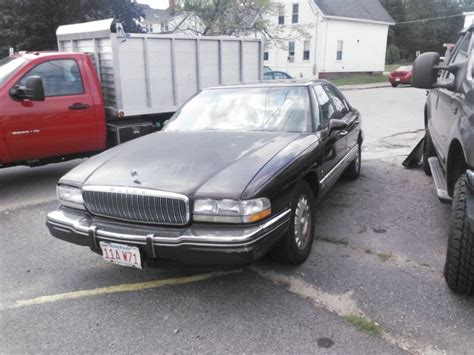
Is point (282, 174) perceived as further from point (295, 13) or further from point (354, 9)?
point (354, 9)

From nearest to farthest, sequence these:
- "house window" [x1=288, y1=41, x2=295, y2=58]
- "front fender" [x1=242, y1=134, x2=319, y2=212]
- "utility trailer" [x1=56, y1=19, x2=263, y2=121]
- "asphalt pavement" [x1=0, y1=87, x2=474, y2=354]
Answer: "asphalt pavement" [x1=0, y1=87, x2=474, y2=354] → "front fender" [x1=242, y1=134, x2=319, y2=212] → "utility trailer" [x1=56, y1=19, x2=263, y2=121] → "house window" [x1=288, y1=41, x2=295, y2=58]

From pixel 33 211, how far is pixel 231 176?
3.50m

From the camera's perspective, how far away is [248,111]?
4676 millimetres

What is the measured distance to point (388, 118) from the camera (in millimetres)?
13898

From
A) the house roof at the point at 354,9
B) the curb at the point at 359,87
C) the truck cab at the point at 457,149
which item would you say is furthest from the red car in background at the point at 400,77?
the truck cab at the point at 457,149

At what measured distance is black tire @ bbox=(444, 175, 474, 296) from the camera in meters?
3.16

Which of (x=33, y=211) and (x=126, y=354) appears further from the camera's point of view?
(x=33, y=211)

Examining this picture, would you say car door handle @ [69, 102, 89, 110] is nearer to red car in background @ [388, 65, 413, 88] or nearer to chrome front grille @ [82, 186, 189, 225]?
chrome front grille @ [82, 186, 189, 225]

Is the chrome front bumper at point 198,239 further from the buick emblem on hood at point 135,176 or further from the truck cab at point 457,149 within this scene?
the truck cab at point 457,149

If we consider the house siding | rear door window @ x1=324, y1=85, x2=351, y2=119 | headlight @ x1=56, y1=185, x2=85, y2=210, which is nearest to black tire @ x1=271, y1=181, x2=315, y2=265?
headlight @ x1=56, y1=185, x2=85, y2=210

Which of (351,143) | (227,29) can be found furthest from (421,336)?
(227,29)

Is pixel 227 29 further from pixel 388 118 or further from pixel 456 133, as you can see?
pixel 456 133

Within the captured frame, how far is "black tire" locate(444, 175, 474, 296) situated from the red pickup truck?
5.11m

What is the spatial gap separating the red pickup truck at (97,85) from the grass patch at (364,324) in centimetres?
484
